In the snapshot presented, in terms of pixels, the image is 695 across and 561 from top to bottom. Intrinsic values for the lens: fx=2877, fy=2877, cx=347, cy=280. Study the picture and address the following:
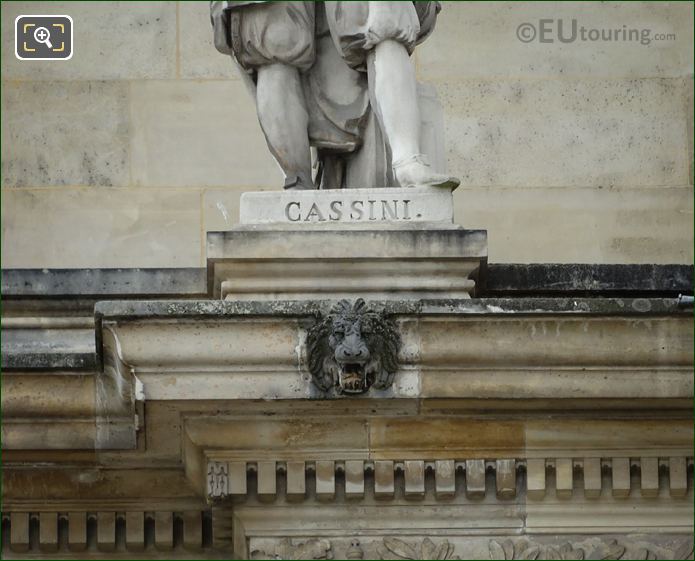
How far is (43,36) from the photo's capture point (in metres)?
14.3

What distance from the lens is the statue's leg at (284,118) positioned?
36.3 ft

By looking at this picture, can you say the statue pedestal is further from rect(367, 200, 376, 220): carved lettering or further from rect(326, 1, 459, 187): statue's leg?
rect(326, 1, 459, 187): statue's leg

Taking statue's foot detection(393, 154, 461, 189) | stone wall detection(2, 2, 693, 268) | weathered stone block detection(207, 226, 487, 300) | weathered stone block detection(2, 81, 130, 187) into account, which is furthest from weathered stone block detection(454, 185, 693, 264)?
weathered stone block detection(207, 226, 487, 300)

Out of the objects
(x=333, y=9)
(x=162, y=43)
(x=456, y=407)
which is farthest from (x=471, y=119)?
(x=456, y=407)

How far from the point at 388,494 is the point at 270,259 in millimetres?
967

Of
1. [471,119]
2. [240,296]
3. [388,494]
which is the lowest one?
[388,494]

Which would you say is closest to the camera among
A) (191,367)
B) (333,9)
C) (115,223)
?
(191,367)

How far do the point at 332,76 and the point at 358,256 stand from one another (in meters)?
1.04

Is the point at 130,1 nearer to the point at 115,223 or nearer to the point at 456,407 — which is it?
the point at 115,223

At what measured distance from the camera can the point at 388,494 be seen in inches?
405

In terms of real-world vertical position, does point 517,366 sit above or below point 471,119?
below

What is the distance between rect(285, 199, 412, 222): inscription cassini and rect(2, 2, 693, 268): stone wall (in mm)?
3228

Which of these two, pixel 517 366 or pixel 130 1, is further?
pixel 130 1

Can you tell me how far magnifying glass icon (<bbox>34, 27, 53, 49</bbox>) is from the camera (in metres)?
14.2
